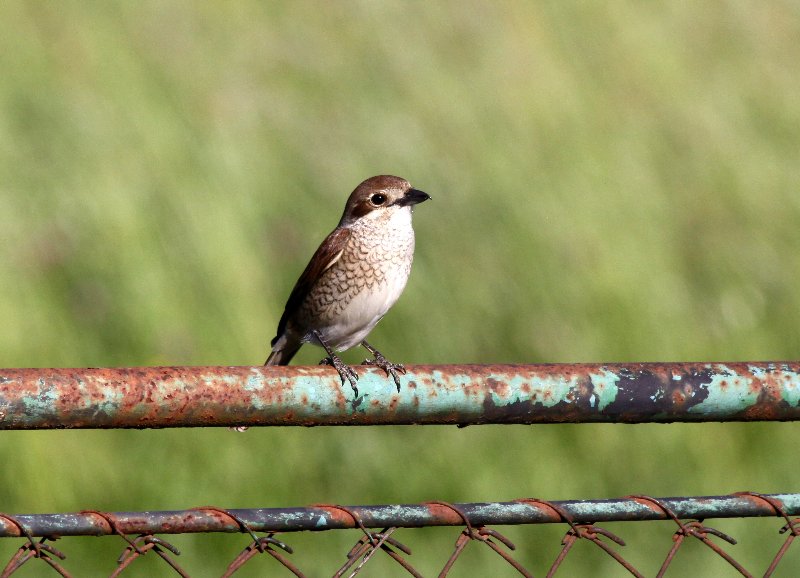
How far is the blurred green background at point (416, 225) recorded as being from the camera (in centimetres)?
612

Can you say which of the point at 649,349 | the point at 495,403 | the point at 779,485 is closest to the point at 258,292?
the point at 649,349

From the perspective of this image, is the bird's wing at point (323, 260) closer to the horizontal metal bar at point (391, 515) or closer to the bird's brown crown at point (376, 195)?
the bird's brown crown at point (376, 195)

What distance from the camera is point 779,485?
697 centimetres

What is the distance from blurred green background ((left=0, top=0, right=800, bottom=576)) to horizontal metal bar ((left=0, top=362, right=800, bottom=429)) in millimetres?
3465

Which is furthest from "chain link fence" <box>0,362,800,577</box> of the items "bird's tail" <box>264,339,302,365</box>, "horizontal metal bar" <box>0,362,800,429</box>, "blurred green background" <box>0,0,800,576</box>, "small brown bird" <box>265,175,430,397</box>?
"blurred green background" <box>0,0,800,576</box>

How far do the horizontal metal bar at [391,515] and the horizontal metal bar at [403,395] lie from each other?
0.14 m

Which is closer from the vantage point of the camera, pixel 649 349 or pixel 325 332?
pixel 325 332

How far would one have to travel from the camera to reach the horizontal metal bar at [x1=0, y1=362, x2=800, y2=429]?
209 centimetres

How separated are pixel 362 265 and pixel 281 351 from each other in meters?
0.77

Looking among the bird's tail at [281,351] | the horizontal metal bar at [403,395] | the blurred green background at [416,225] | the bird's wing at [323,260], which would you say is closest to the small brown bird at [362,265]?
the bird's wing at [323,260]

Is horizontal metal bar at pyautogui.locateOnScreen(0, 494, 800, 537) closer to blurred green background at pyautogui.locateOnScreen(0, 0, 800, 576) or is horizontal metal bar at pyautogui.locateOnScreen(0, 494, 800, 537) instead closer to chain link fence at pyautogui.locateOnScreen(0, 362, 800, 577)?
chain link fence at pyautogui.locateOnScreen(0, 362, 800, 577)

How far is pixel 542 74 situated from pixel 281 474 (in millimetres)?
3711

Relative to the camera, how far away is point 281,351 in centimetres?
550

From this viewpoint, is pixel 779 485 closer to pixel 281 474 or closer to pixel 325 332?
pixel 281 474
